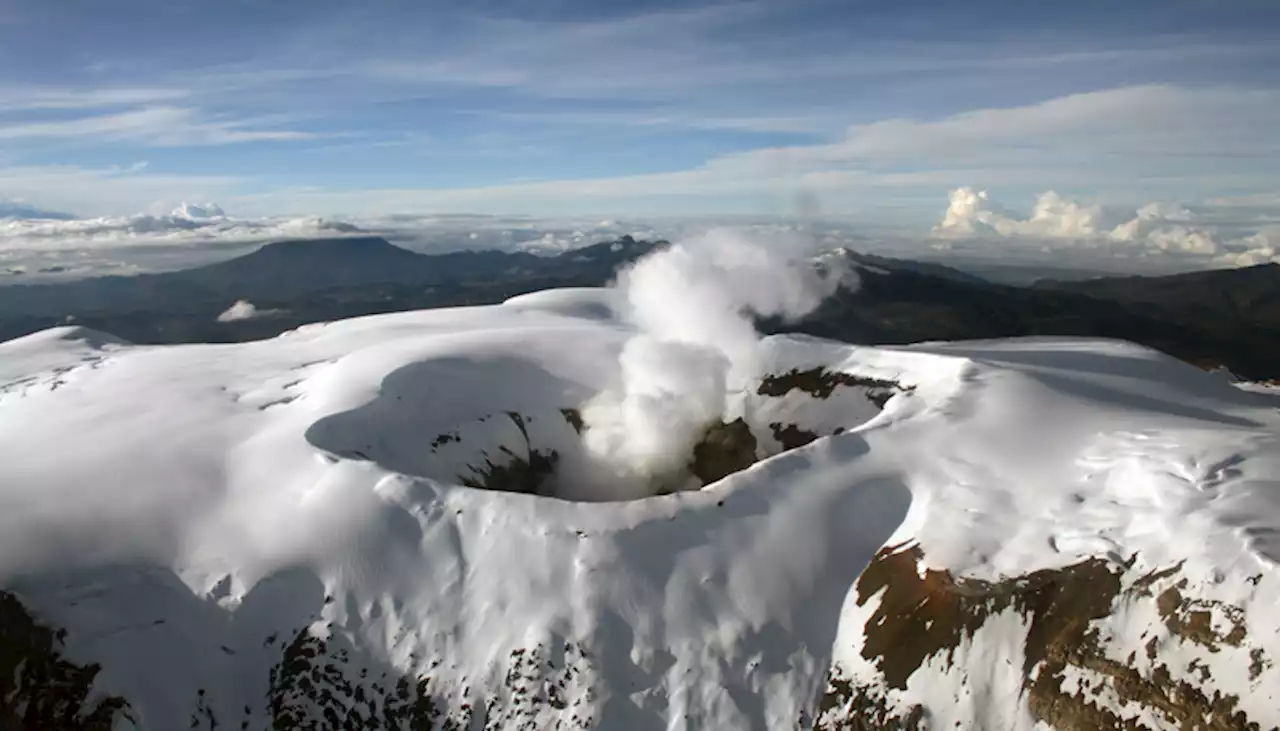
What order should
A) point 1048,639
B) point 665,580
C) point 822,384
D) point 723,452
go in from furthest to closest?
point 822,384 < point 723,452 < point 665,580 < point 1048,639

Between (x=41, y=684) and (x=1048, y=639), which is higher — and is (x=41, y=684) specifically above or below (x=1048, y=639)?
above

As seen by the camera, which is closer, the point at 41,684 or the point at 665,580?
the point at 41,684

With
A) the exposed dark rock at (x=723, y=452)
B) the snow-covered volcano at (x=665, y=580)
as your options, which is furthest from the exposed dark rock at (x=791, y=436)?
the snow-covered volcano at (x=665, y=580)

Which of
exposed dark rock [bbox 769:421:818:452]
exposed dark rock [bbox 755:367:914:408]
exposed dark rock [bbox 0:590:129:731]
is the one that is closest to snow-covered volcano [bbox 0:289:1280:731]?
exposed dark rock [bbox 0:590:129:731]

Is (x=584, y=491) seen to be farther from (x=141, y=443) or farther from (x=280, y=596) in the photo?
(x=141, y=443)

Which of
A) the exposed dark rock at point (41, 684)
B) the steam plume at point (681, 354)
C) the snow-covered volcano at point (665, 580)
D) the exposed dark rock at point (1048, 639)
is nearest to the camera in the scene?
Result: the exposed dark rock at point (1048, 639)

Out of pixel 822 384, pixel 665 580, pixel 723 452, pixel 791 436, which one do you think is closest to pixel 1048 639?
pixel 665 580

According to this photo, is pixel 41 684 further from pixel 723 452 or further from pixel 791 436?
pixel 791 436

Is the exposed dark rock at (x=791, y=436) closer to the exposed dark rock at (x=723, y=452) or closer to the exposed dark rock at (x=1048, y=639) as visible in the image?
the exposed dark rock at (x=723, y=452)

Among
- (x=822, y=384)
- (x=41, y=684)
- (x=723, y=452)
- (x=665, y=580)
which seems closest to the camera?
(x=41, y=684)
